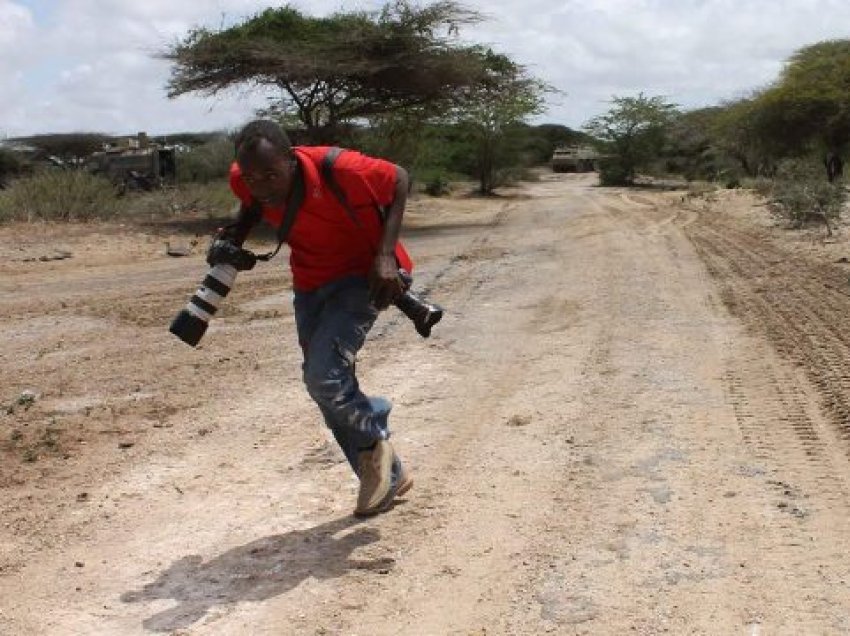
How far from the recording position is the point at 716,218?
17.7 metres

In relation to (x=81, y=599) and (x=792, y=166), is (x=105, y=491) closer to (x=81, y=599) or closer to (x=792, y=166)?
(x=81, y=599)

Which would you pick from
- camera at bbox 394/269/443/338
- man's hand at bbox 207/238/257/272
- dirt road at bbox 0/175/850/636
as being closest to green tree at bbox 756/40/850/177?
dirt road at bbox 0/175/850/636

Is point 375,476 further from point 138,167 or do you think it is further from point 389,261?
point 138,167

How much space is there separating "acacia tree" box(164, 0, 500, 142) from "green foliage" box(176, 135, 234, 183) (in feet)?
30.5

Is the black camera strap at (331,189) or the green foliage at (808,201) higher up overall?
the black camera strap at (331,189)

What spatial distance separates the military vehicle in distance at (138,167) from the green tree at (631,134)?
17.0 m

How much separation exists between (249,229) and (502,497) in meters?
1.43

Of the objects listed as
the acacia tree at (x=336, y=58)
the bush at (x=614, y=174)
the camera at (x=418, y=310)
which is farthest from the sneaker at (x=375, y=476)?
the bush at (x=614, y=174)

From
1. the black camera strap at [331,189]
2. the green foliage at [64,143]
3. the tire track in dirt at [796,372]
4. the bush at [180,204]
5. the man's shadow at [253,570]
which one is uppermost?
the green foliage at [64,143]

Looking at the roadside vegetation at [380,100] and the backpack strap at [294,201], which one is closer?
the backpack strap at [294,201]

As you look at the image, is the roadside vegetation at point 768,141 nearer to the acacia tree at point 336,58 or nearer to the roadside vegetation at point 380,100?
the roadside vegetation at point 380,100

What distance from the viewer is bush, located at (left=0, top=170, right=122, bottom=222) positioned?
1773 cm

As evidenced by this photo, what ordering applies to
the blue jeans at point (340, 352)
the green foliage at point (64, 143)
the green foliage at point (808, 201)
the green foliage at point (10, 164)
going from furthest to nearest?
1. the green foliage at point (64, 143)
2. the green foliage at point (10, 164)
3. the green foliage at point (808, 201)
4. the blue jeans at point (340, 352)

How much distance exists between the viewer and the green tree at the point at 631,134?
3770 centimetres
